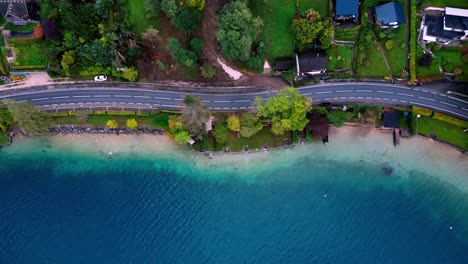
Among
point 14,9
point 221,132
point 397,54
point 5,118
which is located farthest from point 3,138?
point 397,54

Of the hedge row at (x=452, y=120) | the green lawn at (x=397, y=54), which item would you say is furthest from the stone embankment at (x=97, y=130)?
the hedge row at (x=452, y=120)

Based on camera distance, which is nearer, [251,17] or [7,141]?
[251,17]

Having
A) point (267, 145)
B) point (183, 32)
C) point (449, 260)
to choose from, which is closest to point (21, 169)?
point (183, 32)

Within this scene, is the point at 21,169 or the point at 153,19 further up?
the point at 153,19

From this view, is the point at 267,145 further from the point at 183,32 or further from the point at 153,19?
the point at 153,19

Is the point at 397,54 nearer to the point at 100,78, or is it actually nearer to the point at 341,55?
the point at 341,55

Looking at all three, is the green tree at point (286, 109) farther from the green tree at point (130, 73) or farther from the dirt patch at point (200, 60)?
the green tree at point (130, 73)
